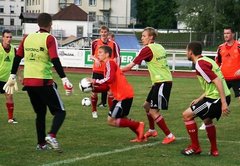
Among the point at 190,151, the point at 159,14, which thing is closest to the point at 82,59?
the point at 190,151

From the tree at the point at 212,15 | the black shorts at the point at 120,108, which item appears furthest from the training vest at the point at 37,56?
the tree at the point at 212,15

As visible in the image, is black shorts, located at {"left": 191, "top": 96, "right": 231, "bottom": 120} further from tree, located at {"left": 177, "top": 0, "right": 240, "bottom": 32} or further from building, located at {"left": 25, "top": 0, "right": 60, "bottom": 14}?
building, located at {"left": 25, "top": 0, "right": 60, "bottom": 14}

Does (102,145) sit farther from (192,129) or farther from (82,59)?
(82,59)

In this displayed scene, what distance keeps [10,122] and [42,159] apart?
4100 mm

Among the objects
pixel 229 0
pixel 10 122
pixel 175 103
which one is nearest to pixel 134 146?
pixel 10 122

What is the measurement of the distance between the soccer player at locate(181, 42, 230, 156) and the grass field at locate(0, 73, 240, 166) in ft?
1.11

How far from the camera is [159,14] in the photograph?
336ft

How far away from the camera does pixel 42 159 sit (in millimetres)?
8320

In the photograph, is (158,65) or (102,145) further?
(158,65)

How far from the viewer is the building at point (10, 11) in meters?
117

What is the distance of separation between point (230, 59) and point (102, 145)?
4129 mm

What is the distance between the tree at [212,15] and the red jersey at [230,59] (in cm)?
5231

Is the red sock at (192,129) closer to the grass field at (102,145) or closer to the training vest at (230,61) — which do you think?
the grass field at (102,145)

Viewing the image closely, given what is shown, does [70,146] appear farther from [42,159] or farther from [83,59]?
[83,59]
